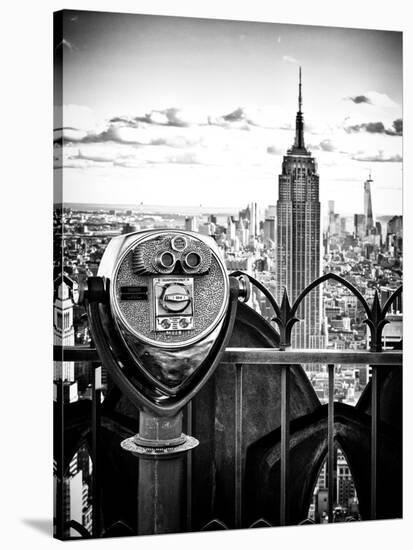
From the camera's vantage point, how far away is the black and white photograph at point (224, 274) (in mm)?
5125

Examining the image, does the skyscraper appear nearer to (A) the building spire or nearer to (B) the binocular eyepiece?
(A) the building spire

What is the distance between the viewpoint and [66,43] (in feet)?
16.9

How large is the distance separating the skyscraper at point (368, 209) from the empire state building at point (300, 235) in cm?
23

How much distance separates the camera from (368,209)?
5688 millimetres

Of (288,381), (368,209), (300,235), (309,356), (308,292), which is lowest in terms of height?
(288,381)

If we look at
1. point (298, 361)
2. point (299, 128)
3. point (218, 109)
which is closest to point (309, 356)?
point (298, 361)

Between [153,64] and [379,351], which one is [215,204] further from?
[379,351]

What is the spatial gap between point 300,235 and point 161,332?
37.3 inches

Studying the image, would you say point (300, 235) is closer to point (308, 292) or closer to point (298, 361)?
point (308, 292)

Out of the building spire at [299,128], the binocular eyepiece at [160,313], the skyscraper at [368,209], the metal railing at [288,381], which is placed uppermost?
the building spire at [299,128]

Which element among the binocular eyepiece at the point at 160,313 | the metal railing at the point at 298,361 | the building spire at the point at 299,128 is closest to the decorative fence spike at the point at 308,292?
the metal railing at the point at 298,361

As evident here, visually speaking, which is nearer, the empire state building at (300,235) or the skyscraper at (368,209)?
the empire state building at (300,235)

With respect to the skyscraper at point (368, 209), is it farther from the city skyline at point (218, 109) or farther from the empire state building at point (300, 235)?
the empire state building at point (300, 235)

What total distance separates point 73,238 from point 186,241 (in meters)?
0.48
